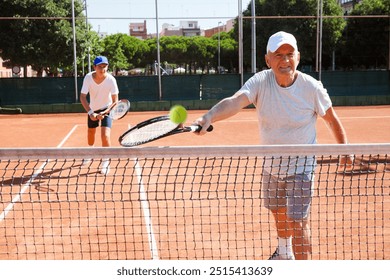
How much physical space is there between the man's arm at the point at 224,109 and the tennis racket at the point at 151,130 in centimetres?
5

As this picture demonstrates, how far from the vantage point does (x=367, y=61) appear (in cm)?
3694

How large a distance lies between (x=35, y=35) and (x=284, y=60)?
23884 mm

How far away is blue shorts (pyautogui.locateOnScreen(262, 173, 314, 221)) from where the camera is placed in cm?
332

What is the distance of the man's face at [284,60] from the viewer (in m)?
3.16

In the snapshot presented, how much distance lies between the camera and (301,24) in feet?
106

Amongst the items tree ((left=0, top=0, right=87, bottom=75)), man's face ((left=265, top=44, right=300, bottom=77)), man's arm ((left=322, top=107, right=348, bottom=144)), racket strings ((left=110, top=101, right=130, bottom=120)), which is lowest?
racket strings ((left=110, top=101, right=130, bottom=120))

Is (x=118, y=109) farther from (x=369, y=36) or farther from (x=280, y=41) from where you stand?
(x=369, y=36)

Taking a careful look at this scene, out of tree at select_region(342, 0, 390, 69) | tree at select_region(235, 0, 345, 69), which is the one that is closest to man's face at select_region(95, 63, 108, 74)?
tree at select_region(235, 0, 345, 69)

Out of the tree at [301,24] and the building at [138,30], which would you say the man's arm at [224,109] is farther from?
the building at [138,30]

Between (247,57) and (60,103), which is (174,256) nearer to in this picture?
(60,103)

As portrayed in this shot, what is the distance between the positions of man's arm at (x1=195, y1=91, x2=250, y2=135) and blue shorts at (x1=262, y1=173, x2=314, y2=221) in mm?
601

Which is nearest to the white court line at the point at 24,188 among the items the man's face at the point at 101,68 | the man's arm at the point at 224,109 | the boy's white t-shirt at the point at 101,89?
the man's arm at the point at 224,109

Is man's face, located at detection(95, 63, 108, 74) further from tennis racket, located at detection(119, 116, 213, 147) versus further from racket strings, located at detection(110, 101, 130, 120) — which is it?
tennis racket, located at detection(119, 116, 213, 147)

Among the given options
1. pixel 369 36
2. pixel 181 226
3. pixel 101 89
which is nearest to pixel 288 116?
pixel 181 226
